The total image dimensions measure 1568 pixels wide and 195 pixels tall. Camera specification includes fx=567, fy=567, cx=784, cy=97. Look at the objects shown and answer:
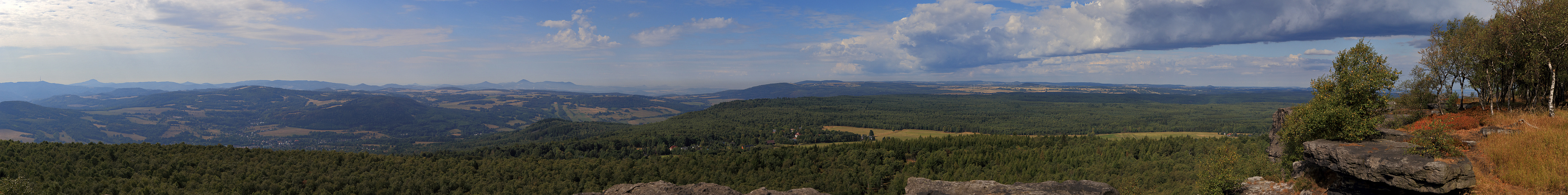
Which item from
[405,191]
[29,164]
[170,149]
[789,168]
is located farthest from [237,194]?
Result: [789,168]

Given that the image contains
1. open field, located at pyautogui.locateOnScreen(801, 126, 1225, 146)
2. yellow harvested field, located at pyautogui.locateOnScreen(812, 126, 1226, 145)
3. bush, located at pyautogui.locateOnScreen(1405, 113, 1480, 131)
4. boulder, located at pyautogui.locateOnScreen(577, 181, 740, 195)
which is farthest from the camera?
yellow harvested field, located at pyautogui.locateOnScreen(812, 126, 1226, 145)

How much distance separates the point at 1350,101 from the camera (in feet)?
105

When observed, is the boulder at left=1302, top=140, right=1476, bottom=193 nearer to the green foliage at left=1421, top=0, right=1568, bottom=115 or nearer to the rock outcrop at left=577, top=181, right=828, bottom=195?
the green foliage at left=1421, top=0, right=1568, bottom=115

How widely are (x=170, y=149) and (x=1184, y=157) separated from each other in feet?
489

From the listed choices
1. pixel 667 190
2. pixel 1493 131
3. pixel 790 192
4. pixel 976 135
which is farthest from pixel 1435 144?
pixel 976 135

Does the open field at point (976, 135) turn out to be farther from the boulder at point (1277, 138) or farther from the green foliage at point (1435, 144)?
the green foliage at point (1435, 144)

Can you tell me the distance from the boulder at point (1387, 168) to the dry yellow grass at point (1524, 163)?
1.07 m

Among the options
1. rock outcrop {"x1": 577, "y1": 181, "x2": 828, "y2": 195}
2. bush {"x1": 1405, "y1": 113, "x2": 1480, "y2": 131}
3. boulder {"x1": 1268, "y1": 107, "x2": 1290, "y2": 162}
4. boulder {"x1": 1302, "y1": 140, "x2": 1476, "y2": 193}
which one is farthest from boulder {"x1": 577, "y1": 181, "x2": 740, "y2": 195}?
bush {"x1": 1405, "y1": 113, "x2": 1480, "y2": 131}

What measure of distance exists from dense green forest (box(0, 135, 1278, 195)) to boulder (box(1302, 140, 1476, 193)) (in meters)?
9.42

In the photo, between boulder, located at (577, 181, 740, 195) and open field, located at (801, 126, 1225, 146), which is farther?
open field, located at (801, 126, 1225, 146)

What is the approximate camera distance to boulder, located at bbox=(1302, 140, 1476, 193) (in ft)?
68.7

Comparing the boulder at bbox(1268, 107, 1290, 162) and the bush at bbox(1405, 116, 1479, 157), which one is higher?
the bush at bbox(1405, 116, 1479, 157)

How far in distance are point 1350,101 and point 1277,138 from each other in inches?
804

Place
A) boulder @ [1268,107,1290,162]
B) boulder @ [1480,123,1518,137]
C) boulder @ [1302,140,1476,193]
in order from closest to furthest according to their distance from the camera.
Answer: boulder @ [1302,140,1476,193] < boulder @ [1480,123,1518,137] < boulder @ [1268,107,1290,162]
